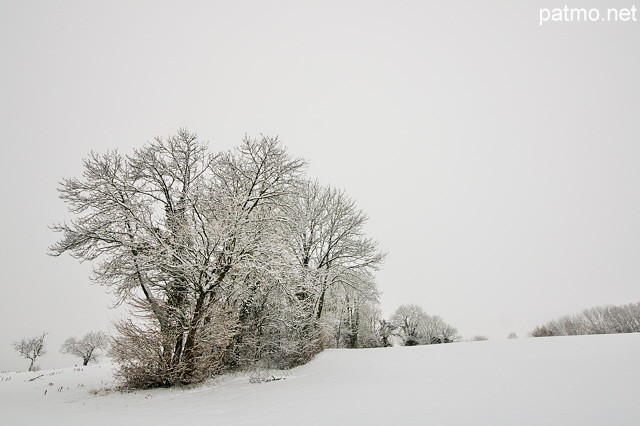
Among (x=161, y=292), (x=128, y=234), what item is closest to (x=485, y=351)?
(x=161, y=292)

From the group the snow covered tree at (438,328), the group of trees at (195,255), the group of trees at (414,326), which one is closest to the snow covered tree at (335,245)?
the group of trees at (195,255)

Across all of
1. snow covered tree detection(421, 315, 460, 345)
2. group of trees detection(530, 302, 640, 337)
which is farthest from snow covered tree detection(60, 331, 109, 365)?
group of trees detection(530, 302, 640, 337)

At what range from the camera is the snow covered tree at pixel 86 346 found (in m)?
38.0

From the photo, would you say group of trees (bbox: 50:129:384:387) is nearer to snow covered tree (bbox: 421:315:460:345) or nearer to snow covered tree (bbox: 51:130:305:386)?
snow covered tree (bbox: 51:130:305:386)

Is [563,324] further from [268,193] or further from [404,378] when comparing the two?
[268,193]

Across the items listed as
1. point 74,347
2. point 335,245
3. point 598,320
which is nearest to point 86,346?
point 74,347

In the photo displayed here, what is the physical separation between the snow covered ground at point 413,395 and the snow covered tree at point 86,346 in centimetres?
→ 3419

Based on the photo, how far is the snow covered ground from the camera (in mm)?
5184

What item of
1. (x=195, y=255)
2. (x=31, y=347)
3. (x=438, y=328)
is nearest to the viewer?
(x=195, y=255)

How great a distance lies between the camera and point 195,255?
889 cm

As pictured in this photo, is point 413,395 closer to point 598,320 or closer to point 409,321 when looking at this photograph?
point 409,321

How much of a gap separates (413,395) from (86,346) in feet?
156

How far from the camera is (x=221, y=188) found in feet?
39.3

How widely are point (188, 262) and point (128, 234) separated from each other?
9.40ft
